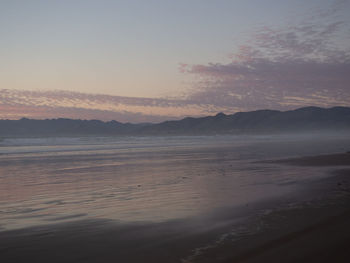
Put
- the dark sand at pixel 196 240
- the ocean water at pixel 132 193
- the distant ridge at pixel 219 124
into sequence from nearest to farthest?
the dark sand at pixel 196 240
the ocean water at pixel 132 193
the distant ridge at pixel 219 124

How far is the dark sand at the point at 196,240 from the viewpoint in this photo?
5.05 m

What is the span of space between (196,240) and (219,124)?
181m

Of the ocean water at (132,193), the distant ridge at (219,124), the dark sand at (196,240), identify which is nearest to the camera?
the dark sand at (196,240)

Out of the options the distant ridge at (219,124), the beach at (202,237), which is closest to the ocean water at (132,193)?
the beach at (202,237)

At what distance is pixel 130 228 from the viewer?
662 centimetres

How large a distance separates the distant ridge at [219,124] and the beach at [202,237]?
449 feet

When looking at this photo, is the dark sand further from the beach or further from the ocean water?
the ocean water

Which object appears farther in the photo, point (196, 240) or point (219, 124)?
point (219, 124)

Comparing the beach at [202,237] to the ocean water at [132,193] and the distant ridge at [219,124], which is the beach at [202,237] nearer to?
the ocean water at [132,193]

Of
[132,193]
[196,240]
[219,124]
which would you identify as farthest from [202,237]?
[219,124]

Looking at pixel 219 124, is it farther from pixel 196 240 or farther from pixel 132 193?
pixel 196 240

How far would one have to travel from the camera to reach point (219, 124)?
7279 inches

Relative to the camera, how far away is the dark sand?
505 cm

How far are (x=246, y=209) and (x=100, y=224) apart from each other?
11.0 feet
